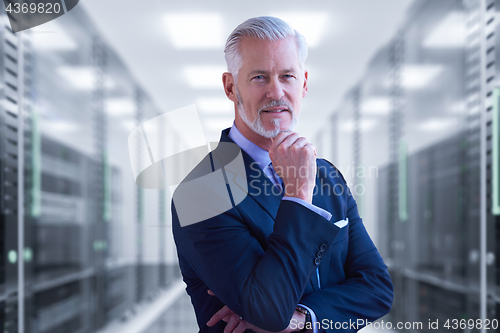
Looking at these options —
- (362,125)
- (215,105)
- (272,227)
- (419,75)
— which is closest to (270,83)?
(272,227)

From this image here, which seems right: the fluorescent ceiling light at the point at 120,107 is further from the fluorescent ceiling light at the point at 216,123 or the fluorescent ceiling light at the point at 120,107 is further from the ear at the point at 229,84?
the ear at the point at 229,84

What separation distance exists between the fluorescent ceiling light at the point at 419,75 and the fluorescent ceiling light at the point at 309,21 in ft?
2.83

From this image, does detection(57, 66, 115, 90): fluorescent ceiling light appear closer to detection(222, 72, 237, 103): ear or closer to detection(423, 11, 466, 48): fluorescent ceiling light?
detection(222, 72, 237, 103): ear

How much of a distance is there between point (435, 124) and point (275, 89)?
6.79ft

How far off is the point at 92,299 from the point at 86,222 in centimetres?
71

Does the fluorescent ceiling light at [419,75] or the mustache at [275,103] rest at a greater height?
the fluorescent ceiling light at [419,75]

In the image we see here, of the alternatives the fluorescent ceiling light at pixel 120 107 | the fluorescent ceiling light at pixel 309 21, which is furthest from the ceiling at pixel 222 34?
the fluorescent ceiling light at pixel 120 107

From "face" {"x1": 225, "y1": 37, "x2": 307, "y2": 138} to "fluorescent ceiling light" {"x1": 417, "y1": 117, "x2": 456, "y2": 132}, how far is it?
5.99 ft

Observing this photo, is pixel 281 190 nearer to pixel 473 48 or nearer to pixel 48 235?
pixel 473 48

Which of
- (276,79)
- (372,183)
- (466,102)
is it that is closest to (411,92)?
(466,102)

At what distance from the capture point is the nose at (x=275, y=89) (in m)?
1.19

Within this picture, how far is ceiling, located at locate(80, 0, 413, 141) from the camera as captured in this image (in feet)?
10.8

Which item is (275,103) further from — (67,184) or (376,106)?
(376,106)

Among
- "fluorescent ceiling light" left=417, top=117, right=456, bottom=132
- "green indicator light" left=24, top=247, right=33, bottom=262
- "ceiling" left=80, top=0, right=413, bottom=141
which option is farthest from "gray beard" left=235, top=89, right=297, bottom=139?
"fluorescent ceiling light" left=417, top=117, right=456, bottom=132
